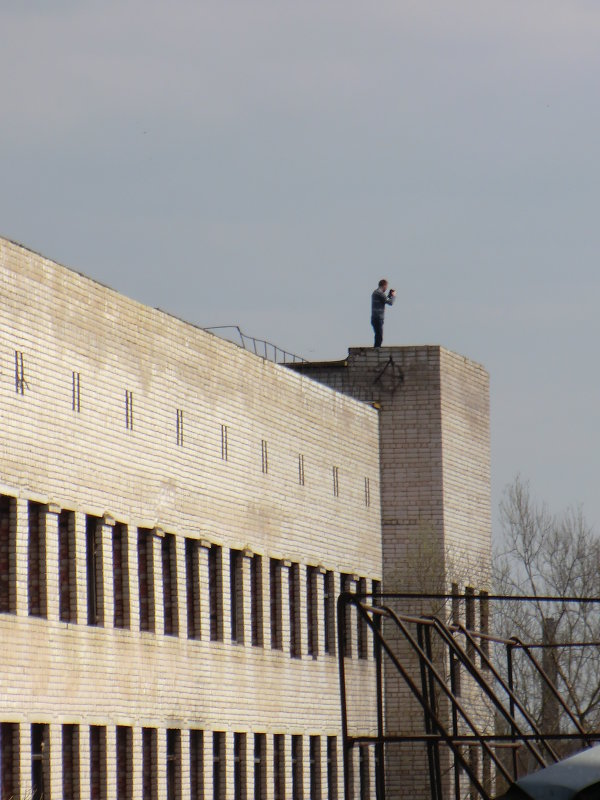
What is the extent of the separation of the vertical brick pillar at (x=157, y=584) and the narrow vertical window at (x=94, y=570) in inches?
74.9

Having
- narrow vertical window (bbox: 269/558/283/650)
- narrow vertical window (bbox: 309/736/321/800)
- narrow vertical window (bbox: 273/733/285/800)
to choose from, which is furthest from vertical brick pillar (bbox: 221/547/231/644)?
narrow vertical window (bbox: 309/736/321/800)

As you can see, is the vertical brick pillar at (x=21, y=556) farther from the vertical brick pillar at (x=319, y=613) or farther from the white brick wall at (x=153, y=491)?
the vertical brick pillar at (x=319, y=613)

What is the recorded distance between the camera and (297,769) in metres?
35.5

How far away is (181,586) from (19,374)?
6481 mm

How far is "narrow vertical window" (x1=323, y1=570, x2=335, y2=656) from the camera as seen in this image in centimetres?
3762

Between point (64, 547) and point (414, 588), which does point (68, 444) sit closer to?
point (64, 547)

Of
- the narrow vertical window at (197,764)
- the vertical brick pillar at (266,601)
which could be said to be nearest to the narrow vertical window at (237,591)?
the vertical brick pillar at (266,601)

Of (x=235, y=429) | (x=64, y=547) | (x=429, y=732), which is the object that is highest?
(x=235, y=429)

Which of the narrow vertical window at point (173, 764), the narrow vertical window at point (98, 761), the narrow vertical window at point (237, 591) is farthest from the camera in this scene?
the narrow vertical window at point (237, 591)

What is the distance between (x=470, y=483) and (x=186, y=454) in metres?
13.5

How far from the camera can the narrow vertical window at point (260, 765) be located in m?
33.5

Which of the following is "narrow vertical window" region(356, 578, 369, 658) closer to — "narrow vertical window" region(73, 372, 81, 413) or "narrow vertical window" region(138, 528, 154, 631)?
"narrow vertical window" region(138, 528, 154, 631)

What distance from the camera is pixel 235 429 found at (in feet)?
107

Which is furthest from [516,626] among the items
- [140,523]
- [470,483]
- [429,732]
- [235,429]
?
[429,732]
